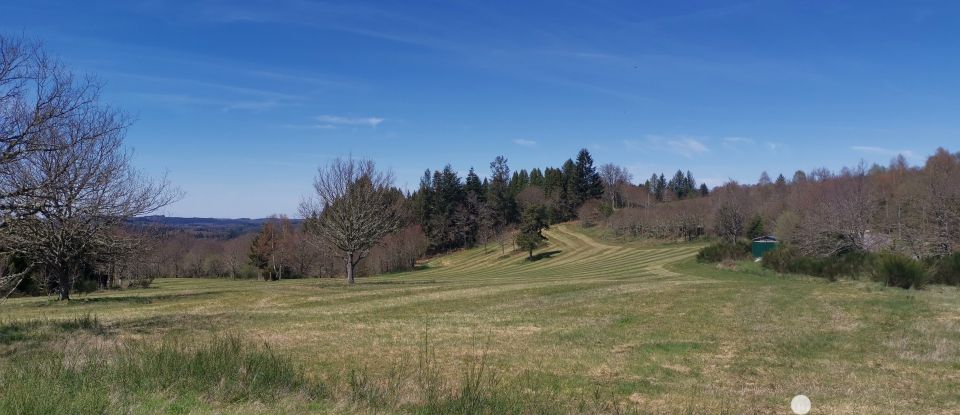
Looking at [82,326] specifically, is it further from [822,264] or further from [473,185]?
[473,185]

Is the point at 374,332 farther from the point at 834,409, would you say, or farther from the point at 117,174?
the point at 117,174

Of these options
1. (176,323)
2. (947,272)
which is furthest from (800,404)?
(947,272)

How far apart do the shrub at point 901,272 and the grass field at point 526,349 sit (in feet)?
9.68

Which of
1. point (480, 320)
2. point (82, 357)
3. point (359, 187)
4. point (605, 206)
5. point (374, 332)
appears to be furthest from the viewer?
point (605, 206)

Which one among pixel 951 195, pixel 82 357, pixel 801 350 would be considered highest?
pixel 951 195

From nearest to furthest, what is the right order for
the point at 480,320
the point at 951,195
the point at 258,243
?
the point at 480,320, the point at 951,195, the point at 258,243

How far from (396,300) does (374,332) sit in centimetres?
842

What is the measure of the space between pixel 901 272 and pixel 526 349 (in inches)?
1001

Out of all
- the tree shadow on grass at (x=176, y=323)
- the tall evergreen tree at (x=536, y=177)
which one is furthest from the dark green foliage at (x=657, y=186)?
the tree shadow on grass at (x=176, y=323)

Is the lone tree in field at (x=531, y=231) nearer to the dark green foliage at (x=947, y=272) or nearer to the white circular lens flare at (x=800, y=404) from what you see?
the dark green foliage at (x=947, y=272)

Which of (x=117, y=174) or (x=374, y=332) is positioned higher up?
(x=117, y=174)

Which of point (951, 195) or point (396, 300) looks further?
point (951, 195)

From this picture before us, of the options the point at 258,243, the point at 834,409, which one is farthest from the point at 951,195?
the point at 258,243

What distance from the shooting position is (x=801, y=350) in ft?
43.5
